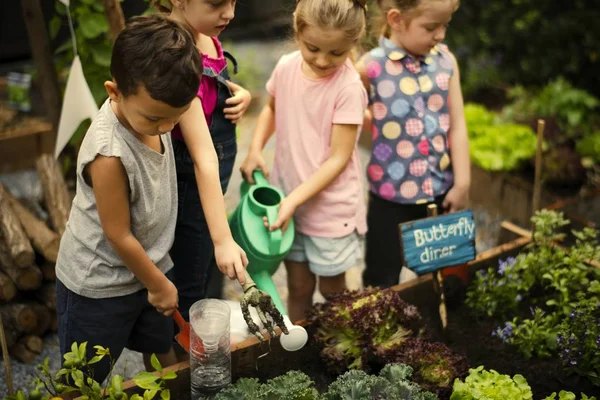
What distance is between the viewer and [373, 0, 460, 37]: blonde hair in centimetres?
268

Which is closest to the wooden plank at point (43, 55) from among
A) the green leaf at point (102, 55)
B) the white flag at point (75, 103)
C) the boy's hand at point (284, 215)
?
the green leaf at point (102, 55)

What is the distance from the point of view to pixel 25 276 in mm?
3041

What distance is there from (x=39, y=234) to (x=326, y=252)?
136 cm

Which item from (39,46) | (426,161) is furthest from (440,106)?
(39,46)

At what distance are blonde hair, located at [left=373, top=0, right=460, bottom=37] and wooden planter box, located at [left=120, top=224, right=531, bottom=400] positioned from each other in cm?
102

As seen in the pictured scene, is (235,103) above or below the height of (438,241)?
above

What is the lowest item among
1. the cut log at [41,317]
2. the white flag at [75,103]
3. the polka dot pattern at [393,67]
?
the cut log at [41,317]

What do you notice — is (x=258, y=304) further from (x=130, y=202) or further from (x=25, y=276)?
(x=25, y=276)

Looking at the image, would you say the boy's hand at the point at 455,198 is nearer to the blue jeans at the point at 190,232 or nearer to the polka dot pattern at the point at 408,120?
the polka dot pattern at the point at 408,120

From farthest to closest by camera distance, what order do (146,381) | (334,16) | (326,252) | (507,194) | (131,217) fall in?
1. (507,194)
2. (326,252)
3. (334,16)
4. (131,217)
5. (146,381)

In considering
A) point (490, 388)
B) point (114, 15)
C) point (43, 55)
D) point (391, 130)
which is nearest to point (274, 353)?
point (490, 388)

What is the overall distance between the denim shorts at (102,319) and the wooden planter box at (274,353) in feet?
0.50

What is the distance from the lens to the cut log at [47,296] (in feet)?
10.3

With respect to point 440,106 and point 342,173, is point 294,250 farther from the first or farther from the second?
point 440,106
